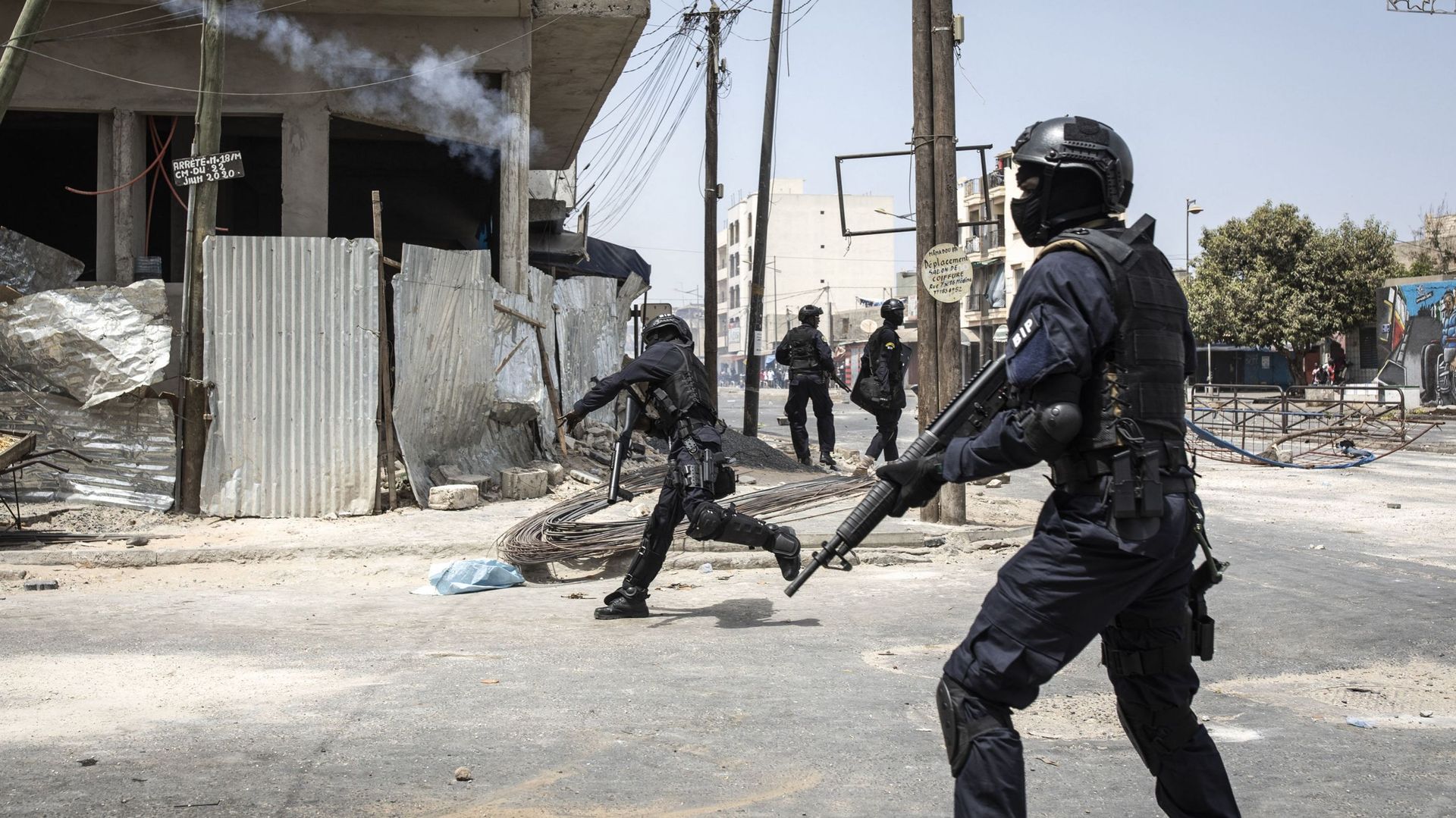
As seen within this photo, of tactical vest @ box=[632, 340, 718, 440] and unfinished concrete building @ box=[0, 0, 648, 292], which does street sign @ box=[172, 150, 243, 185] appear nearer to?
unfinished concrete building @ box=[0, 0, 648, 292]

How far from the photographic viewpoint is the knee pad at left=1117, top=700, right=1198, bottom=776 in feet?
9.30

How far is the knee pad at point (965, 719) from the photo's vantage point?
8.89ft

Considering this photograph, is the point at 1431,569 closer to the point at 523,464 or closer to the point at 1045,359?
the point at 1045,359

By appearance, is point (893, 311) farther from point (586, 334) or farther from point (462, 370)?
point (586, 334)

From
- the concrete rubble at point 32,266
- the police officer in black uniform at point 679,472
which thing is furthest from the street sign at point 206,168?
the police officer in black uniform at point 679,472

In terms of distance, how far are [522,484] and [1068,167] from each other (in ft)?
27.9

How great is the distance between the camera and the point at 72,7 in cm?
1175

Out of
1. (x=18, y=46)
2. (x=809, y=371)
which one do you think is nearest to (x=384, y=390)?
(x=18, y=46)

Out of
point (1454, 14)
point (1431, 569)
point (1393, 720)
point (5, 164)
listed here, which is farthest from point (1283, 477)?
point (1454, 14)

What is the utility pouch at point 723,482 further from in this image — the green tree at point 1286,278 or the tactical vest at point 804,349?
the green tree at point 1286,278

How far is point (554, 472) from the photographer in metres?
11.7

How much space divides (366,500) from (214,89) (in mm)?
3551

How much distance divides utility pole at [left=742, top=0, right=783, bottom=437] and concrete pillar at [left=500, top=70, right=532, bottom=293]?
674 centimetres

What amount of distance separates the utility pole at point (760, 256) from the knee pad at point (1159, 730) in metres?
15.5
